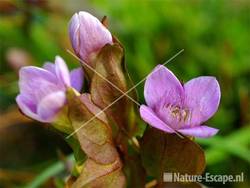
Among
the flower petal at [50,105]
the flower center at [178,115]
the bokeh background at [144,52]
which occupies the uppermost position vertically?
the flower petal at [50,105]

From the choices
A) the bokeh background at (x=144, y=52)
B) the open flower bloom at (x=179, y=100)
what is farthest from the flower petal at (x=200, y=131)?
the bokeh background at (x=144, y=52)

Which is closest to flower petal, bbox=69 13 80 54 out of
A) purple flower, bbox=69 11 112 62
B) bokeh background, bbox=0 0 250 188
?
purple flower, bbox=69 11 112 62

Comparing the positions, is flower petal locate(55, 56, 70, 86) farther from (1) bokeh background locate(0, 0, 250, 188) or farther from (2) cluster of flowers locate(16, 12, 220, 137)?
(1) bokeh background locate(0, 0, 250, 188)

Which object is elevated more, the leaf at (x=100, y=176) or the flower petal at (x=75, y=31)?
the flower petal at (x=75, y=31)

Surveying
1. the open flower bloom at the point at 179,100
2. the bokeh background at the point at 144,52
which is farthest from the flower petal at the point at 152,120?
the bokeh background at the point at 144,52

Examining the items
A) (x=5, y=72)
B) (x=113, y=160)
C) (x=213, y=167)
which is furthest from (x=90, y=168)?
(x=5, y=72)

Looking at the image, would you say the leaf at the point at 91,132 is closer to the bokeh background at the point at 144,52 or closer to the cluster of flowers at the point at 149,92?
the cluster of flowers at the point at 149,92

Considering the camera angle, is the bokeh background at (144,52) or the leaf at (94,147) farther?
the bokeh background at (144,52)

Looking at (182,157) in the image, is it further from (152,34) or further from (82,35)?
(152,34)
